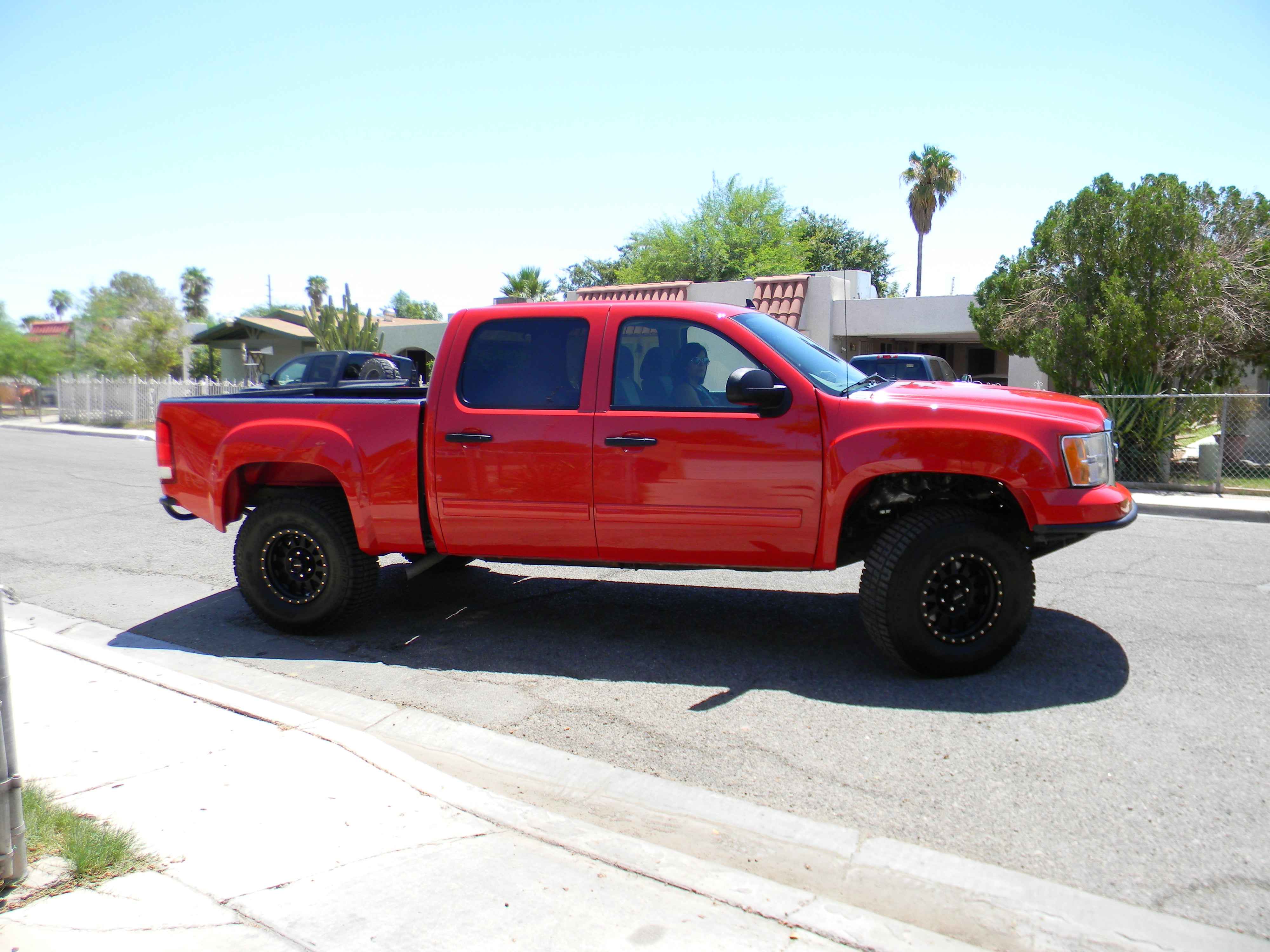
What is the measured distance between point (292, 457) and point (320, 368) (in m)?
10.9

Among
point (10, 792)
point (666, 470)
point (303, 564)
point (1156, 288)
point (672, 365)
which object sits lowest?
point (10, 792)

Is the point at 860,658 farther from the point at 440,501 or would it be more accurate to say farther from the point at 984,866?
the point at 440,501

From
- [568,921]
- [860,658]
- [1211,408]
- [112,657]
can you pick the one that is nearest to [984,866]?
[568,921]

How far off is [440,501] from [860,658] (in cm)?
260

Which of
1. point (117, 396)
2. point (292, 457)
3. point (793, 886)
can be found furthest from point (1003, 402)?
point (117, 396)

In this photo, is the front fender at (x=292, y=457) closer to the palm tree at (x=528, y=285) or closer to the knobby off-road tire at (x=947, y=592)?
the knobby off-road tire at (x=947, y=592)

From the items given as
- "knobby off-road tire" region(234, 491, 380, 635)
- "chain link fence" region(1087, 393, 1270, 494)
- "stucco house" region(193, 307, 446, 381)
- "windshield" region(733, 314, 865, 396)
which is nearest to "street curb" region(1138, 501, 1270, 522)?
"chain link fence" region(1087, 393, 1270, 494)

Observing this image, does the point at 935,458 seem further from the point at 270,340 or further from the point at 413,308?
the point at 413,308

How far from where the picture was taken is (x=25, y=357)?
Result: 5031 centimetres

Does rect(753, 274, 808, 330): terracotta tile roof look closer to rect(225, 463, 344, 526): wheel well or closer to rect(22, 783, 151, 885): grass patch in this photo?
rect(225, 463, 344, 526): wheel well

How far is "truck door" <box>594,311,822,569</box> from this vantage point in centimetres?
491

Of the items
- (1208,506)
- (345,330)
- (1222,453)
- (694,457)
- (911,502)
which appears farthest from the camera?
(345,330)

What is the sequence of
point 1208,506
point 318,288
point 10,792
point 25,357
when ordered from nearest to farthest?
1. point 10,792
2. point 1208,506
3. point 25,357
4. point 318,288

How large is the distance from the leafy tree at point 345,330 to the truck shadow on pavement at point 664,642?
77.9 ft
